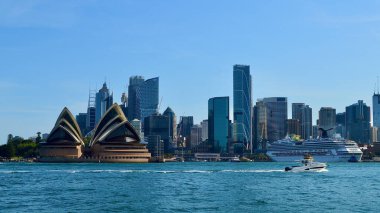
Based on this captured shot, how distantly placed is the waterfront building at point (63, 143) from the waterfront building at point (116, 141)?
4.27m

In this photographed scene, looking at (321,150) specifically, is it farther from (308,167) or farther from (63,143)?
(308,167)

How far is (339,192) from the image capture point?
149ft

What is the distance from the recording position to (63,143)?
148250 mm

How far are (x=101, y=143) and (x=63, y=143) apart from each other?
1009 cm

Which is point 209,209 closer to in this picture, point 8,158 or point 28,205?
point 28,205

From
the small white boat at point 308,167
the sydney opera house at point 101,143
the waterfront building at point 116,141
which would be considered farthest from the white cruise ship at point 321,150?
the small white boat at point 308,167

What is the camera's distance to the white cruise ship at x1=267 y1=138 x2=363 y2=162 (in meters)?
168

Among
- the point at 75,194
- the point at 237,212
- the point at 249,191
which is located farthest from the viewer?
the point at 249,191

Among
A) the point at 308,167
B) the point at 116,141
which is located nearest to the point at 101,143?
the point at 116,141

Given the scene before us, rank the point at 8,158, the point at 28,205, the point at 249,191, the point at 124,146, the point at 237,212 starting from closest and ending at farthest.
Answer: the point at 237,212, the point at 28,205, the point at 249,191, the point at 124,146, the point at 8,158

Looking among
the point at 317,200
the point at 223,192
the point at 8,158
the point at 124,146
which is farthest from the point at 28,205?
the point at 8,158

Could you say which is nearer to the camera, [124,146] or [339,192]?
[339,192]

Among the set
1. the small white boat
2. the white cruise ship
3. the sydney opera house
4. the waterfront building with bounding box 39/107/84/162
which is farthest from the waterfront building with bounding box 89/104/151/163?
the small white boat

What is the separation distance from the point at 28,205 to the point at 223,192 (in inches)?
592
